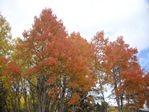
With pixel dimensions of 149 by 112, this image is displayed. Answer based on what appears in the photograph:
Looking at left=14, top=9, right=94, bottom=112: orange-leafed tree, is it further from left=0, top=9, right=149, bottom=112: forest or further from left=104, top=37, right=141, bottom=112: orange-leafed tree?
left=104, top=37, right=141, bottom=112: orange-leafed tree

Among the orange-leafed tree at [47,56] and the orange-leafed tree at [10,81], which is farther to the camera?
the orange-leafed tree at [10,81]

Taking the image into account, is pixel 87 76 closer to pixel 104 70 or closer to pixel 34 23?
pixel 104 70

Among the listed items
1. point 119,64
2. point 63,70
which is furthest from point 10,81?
point 119,64

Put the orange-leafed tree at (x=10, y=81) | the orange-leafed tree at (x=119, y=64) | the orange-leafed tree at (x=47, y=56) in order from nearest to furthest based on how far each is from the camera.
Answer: the orange-leafed tree at (x=47, y=56)
the orange-leafed tree at (x=10, y=81)
the orange-leafed tree at (x=119, y=64)

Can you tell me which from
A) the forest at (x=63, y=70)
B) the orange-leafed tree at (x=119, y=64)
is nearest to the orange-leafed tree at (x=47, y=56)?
the forest at (x=63, y=70)

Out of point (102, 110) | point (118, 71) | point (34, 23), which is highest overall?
point (34, 23)

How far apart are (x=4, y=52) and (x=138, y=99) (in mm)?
16720

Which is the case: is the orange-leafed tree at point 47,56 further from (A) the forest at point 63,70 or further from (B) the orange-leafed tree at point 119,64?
(B) the orange-leafed tree at point 119,64

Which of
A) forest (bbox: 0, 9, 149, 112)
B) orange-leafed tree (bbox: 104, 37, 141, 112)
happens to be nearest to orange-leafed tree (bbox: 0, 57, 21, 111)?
forest (bbox: 0, 9, 149, 112)

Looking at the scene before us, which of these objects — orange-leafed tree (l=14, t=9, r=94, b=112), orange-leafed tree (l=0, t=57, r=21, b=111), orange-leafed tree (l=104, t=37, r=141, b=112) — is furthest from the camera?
orange-leafed tree (l=104, t=37, r=141, b=112)

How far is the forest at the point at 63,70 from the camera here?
28.8 metres

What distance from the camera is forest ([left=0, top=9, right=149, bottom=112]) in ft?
94.5

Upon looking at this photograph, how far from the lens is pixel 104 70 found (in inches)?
1558

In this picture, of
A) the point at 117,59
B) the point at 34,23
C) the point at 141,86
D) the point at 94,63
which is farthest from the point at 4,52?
the point at 141,86
